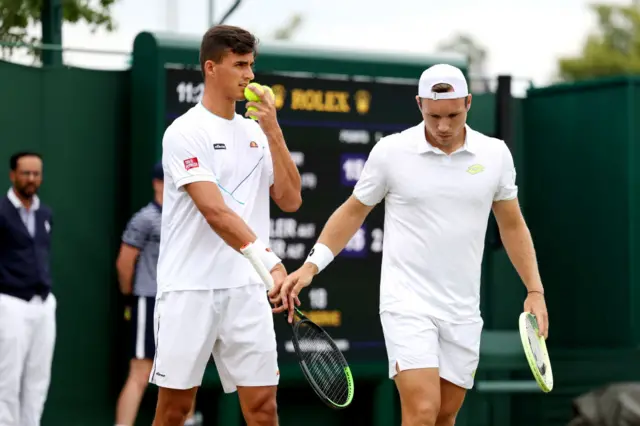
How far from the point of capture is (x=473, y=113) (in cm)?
1186

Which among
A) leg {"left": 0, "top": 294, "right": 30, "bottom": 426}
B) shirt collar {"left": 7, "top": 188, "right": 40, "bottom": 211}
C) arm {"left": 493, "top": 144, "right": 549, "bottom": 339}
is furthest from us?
shirt collar {"left": 7, "top": 188, "right": 40, "bottom": 211}

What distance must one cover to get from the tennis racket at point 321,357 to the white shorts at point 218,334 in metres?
0.19

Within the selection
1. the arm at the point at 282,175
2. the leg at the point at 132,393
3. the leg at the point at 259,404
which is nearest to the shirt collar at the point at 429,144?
the arm at the point at 282,175

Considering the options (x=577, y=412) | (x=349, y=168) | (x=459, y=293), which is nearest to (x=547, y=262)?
(x=577, y=412)

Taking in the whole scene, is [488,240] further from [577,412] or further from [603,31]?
[603,31]

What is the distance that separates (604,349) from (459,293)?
5149 mm

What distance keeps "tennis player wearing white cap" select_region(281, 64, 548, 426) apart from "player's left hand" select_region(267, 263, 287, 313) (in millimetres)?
239

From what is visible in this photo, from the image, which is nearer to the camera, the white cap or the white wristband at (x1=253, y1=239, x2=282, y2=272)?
the white wristband at (x1=253, y1=239, x2=282, y2=272)

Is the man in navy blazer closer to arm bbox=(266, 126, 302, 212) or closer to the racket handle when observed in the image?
arm bbox=(266, 126, 302, 212)

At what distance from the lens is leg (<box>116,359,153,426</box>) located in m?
9.89

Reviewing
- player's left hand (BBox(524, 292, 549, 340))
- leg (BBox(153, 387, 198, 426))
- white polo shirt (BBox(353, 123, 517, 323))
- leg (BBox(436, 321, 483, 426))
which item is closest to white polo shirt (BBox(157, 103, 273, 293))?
leg (BBox(153, 387, 198, 426))

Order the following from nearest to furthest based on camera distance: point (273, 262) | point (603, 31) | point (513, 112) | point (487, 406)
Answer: point (273, 262)
point (487, 406)
point (513, 112)
point (603, 31)

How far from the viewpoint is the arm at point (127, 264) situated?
9750 millimetres

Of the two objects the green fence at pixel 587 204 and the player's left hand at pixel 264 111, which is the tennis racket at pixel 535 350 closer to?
the player's left hand at pixel 264 111
